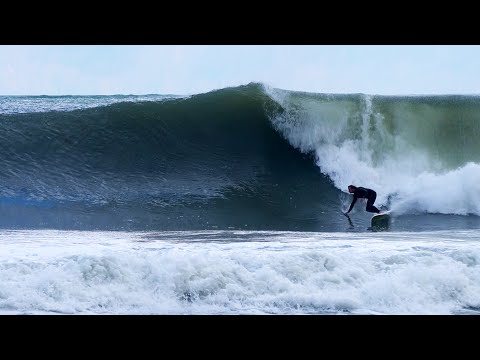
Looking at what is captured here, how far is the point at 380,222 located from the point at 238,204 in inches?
98.5

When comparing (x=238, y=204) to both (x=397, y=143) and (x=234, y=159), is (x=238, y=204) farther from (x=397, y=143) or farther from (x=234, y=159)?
(x=397, y=143)

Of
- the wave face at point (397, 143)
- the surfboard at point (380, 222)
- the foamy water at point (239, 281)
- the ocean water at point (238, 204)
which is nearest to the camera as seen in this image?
the foamy water at point (239, 281)

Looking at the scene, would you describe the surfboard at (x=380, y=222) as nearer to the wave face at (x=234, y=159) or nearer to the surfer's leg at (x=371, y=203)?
the surfer's leg at (x=371, y=203)

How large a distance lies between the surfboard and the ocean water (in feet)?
0.48

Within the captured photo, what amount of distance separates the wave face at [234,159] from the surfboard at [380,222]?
→ 1.22ft

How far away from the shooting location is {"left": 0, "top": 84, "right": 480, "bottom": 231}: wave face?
1098 centimetres

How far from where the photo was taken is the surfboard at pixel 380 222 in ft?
32.7

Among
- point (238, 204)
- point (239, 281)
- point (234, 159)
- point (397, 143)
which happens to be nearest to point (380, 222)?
point (238, 204)

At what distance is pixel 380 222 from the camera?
400 inches

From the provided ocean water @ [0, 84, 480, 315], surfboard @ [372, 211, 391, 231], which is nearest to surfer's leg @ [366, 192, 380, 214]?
surfboard @ [372, 211, 391, 231]

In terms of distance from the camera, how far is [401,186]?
40.8 ft

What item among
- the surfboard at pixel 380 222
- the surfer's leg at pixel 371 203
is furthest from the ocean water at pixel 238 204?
the surfer's leg at pixel 371 203

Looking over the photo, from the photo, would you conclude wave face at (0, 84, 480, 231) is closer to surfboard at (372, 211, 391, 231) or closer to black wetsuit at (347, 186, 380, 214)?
black wetsuit at (347, 186, 380, 214)
